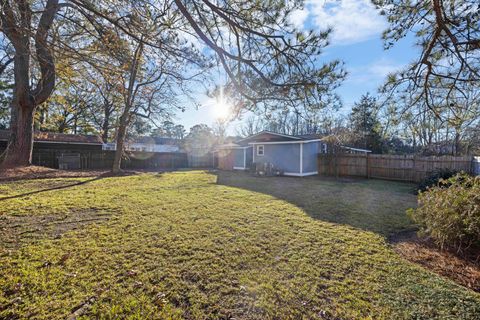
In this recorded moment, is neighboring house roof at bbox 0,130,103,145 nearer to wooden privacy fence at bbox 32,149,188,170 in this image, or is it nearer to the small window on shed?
wooden privacy fence at bbox 32,149,188,170

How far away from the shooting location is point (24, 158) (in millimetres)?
8406

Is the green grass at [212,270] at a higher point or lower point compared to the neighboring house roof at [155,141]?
lower

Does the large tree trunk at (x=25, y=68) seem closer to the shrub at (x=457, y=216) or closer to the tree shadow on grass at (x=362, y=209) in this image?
the tree shadow on grass at (x=362, y=209)

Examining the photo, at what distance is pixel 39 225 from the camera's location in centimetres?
351

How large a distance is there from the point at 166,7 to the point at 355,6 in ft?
9.38

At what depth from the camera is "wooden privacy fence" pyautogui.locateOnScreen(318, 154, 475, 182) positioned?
9.51 m

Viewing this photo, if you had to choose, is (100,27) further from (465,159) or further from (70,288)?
(465,159)

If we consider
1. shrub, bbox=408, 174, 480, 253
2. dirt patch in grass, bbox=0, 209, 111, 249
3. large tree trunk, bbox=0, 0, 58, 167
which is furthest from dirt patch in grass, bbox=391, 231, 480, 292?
large tree trunk, bbox=0, 0, 58, 167

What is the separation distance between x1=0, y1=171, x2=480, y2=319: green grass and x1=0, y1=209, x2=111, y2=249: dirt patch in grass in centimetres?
3

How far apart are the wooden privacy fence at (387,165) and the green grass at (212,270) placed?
26.1 ft

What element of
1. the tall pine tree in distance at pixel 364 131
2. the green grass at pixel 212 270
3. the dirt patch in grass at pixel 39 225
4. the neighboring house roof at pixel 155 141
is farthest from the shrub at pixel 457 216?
the neighboring house roof at pixel 155 141

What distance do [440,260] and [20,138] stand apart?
12.5 metres

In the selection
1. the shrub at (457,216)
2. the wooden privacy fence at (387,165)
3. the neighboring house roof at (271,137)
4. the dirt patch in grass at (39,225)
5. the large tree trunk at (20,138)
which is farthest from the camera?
the neighboring house roof at (271,137)

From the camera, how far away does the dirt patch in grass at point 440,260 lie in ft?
8.01
